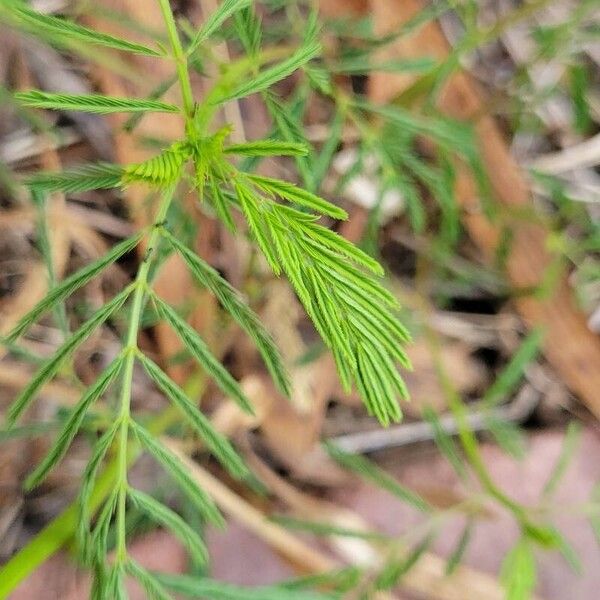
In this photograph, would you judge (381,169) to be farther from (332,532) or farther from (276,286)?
(332,532)

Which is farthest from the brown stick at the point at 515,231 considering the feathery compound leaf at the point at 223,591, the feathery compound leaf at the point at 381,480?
the feathery compound leaf at the point at 223,591

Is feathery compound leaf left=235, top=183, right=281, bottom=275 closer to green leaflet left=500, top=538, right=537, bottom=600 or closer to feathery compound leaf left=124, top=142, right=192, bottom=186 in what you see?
feathery compound leaf left=124, top=142, right=192, bottom=186

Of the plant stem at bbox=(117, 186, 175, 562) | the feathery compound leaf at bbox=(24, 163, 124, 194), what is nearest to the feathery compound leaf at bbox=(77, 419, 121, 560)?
the plant stem at bbox=(117, 186, 175, 562)

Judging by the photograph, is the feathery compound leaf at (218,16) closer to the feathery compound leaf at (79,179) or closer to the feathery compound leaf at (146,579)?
the feathery compound leaf at (79,179)

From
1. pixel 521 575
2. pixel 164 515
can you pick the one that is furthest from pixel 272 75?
pixel 521 575

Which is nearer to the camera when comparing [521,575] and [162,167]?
[162,167]

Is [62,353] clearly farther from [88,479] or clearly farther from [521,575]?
[521,575]

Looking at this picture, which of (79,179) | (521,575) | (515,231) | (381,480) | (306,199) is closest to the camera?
(306,199)
